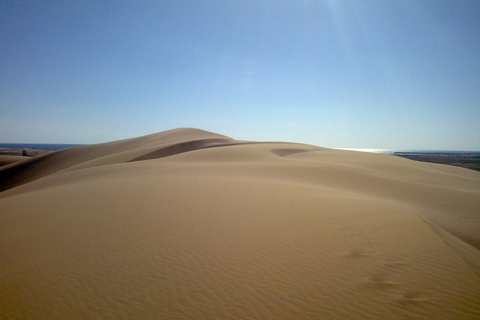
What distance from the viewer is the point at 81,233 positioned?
20.2 ft

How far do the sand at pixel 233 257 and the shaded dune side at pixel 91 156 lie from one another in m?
18.8

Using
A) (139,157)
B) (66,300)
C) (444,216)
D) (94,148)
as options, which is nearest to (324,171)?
(444,216)

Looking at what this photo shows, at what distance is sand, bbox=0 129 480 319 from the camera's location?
3.52 m

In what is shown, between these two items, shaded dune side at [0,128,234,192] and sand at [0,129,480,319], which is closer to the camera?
sand at [0,129,480,319]

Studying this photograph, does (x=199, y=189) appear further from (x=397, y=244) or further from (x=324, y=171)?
(x=324, y=171)

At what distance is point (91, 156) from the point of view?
37469mm

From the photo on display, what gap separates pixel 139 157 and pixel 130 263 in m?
24.1

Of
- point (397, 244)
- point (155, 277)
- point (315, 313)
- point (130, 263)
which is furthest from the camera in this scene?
point (397, 244)

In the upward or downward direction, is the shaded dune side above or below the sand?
above

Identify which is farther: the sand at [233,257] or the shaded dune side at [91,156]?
the shaded dune side at [91,156]

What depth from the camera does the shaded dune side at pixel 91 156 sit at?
27.5 m

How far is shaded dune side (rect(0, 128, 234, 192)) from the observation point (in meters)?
27.5

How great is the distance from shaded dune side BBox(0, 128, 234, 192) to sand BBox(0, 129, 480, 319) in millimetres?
18772

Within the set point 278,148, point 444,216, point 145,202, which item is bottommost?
point 444,216
